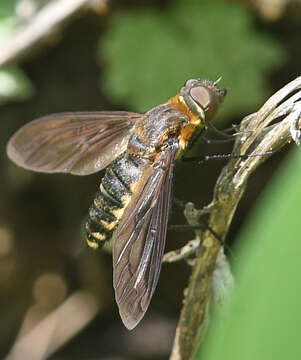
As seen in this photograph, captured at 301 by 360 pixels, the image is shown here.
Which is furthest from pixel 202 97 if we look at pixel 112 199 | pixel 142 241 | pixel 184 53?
pixel 184 53

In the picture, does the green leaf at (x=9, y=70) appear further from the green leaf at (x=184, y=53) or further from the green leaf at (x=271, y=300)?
the green leaf at (x=271, y=300)

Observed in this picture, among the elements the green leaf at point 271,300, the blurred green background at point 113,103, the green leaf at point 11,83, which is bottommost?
the blurred green background at point 113,103

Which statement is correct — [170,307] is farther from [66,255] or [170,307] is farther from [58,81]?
[58,81]

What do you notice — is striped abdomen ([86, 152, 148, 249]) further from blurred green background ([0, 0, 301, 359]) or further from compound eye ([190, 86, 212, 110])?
blurred green background ([0, 0, 301, 359])

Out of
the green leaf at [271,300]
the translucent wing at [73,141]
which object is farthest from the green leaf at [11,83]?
the green leaf at [271,300]

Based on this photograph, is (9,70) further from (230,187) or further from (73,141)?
(230,187)

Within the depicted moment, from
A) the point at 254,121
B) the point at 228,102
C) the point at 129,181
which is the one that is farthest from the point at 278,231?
the point at 228,102
